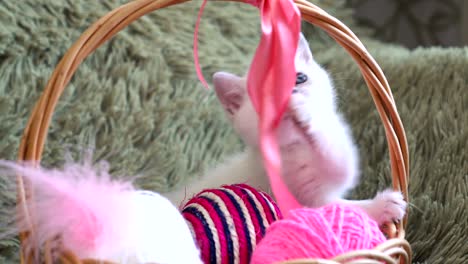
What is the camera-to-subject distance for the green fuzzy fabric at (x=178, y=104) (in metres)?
1.02

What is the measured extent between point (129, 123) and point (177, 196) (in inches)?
8.1

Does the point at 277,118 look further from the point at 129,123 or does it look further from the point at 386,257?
the point at 129,123

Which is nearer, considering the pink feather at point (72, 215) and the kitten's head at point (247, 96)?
the pink feather at point (72, 215)

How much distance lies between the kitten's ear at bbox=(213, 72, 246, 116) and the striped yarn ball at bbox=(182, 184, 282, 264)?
0.15 metres

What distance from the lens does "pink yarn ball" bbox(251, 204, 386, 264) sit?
638mm

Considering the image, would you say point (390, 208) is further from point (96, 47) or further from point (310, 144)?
point (96, 47)

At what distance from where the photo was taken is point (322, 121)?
0.82 m

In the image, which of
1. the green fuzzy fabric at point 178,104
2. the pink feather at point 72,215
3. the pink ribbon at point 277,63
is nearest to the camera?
the pink feather at point 72,215

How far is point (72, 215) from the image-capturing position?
61 centimetres

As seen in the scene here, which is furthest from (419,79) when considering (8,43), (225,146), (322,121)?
(8,43)

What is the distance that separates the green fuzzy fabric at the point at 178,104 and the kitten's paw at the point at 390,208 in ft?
0.61

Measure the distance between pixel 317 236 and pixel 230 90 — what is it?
32 cm

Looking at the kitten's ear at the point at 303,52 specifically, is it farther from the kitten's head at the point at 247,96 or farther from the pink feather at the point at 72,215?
the pink feather at the point at 72,215

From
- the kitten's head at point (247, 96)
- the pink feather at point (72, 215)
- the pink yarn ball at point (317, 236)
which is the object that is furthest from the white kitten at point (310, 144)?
the pink feather at point (72, 215)
